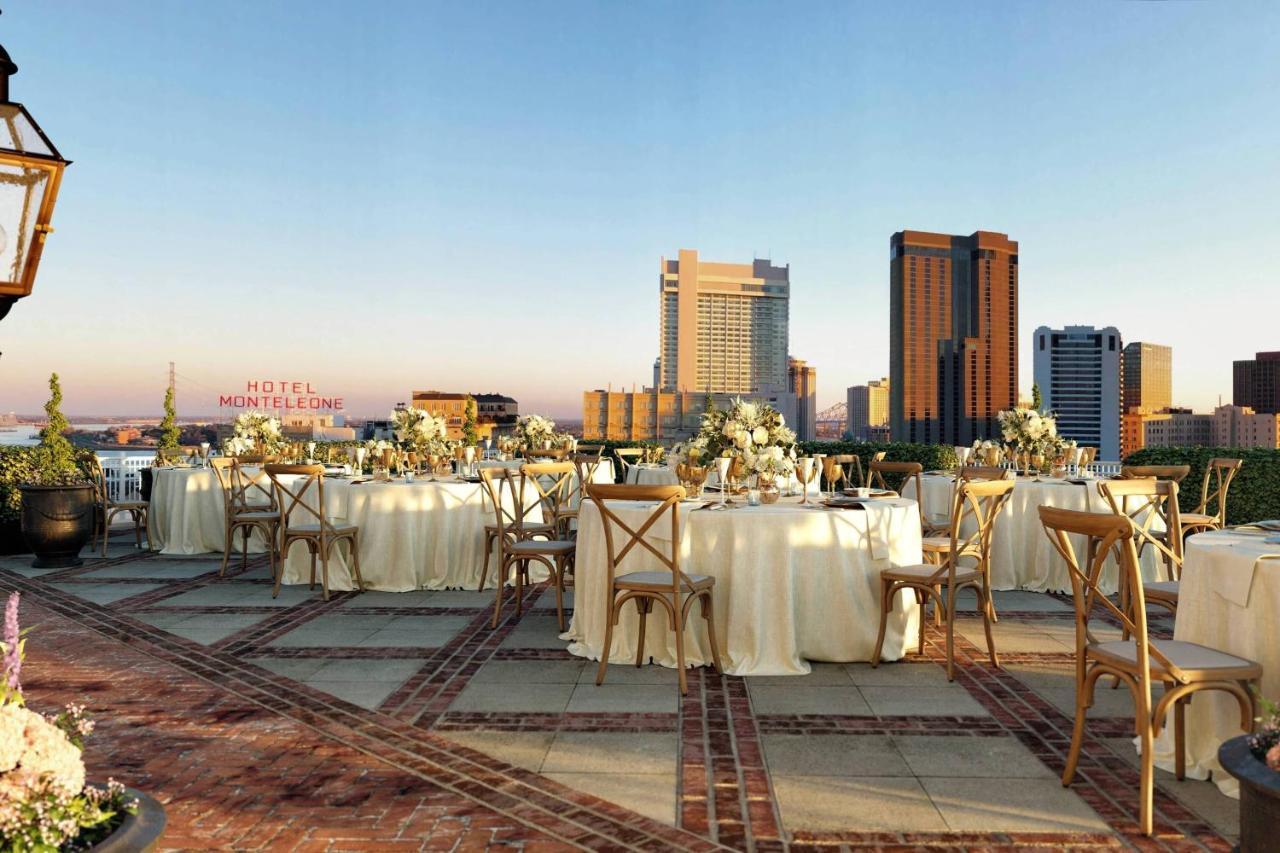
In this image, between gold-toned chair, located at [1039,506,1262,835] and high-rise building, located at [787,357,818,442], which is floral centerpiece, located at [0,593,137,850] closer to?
gold-toned chair, located at [1039,506,1262,835]

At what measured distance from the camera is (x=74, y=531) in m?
8.76

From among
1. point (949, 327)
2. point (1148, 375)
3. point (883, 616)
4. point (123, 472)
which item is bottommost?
point (883, 616)

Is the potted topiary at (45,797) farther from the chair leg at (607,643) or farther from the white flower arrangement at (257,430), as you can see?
the white flower arrangement at (257,430)

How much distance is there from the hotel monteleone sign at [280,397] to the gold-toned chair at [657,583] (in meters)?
26.3

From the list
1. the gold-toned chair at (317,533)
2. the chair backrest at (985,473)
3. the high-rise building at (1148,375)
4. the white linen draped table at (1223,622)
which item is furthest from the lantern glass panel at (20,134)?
the high-rise building at (1148,375)

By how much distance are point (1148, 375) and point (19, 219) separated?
723 feet

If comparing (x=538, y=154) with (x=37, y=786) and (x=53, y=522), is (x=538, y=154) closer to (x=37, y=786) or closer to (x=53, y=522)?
(x=53, y=522)

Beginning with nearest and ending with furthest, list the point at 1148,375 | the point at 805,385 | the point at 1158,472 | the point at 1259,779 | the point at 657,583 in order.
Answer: the point at 1259,779, the point at 657,583, the point at 1158,472, the point at 805,385, the point at 1148,375

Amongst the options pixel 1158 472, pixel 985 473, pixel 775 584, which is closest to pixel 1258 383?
pixel 1158 472

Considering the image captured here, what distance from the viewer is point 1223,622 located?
10.6 feet

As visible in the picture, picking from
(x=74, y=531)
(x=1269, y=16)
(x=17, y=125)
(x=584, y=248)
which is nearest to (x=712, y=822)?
(x=17, y=125)

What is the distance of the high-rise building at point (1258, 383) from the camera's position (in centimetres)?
12594

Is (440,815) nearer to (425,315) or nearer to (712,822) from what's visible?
(712,822)

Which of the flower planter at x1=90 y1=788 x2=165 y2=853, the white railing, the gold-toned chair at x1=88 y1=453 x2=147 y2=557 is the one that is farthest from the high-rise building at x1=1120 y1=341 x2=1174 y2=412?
the flower planter at x1=90 y1=788 x2=165 y2=853
